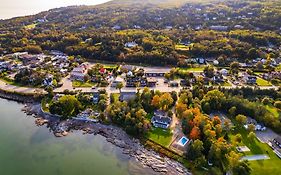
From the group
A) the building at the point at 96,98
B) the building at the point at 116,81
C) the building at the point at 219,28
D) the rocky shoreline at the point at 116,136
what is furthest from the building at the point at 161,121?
the building at the point at 219,28

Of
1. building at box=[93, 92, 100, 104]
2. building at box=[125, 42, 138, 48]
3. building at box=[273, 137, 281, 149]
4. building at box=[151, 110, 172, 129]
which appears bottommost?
building at box=[273, 137, 281, 149]

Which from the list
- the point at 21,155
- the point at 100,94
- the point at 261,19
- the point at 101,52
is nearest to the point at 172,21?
the point at 261,19

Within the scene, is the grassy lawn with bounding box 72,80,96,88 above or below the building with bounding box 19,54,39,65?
below

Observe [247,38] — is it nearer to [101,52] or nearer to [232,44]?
[232,44]

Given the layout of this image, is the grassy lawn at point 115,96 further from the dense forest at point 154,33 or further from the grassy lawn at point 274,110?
the grassy lawn at point 274,110

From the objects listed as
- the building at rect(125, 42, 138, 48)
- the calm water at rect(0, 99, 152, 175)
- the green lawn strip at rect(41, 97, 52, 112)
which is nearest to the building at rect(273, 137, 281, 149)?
the calm water at rect(0, 99, 152, 175)

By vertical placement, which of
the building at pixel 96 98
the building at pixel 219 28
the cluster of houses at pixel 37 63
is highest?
A: the building at pixel 219 28

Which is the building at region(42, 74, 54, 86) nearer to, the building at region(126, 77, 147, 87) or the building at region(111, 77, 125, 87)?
the building at region(111, 77, 125, 87)
